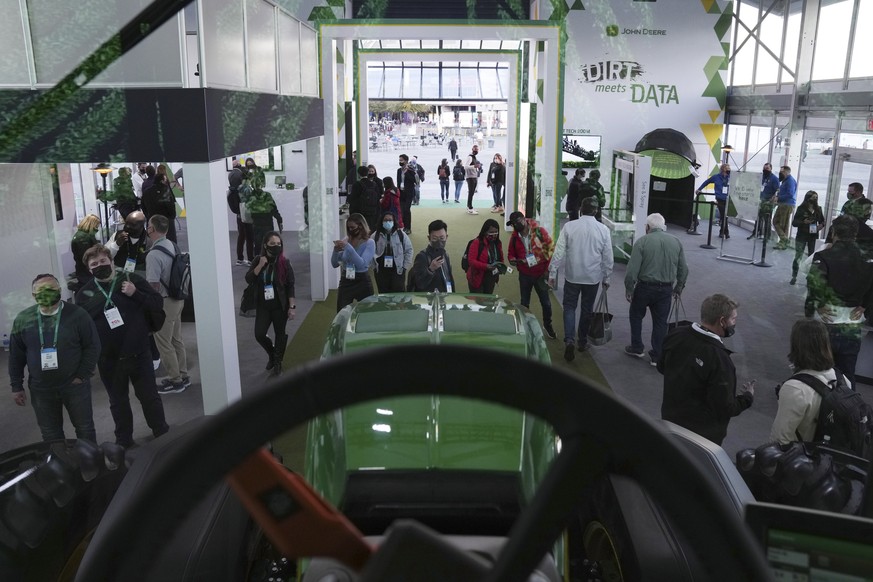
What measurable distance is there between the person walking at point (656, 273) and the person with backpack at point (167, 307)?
3999 mm

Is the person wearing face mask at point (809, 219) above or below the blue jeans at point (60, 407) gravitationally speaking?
above

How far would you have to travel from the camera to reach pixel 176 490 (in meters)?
0.57

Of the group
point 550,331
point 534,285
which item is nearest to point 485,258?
point 534,285

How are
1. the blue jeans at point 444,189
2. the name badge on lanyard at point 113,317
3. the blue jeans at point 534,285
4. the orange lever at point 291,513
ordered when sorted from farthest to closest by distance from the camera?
the blue jeans at point 444,189 → the blue jeans at point 534,285 → the name badge on lanyard at point 113,317 → the orange lever at point 291,513

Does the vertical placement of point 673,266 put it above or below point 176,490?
below

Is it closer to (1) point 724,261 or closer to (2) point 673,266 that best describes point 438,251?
(2) point 673,266

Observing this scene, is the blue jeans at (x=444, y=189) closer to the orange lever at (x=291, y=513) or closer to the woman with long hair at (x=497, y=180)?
the woman with long hair at (x=497, y=180)

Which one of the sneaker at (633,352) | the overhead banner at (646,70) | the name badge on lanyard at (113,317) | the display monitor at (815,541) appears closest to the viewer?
the display monitor at (815,541)

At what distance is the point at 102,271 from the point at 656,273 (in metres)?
4.55

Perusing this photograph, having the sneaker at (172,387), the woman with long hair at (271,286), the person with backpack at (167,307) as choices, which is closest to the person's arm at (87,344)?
the person with backpack at (167,307)

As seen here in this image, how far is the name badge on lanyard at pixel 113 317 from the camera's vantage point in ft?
15.2

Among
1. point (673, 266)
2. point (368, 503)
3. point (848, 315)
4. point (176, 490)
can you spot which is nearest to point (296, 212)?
point (673, 266)

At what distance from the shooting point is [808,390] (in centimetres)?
352

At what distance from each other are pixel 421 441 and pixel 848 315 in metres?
4.04
